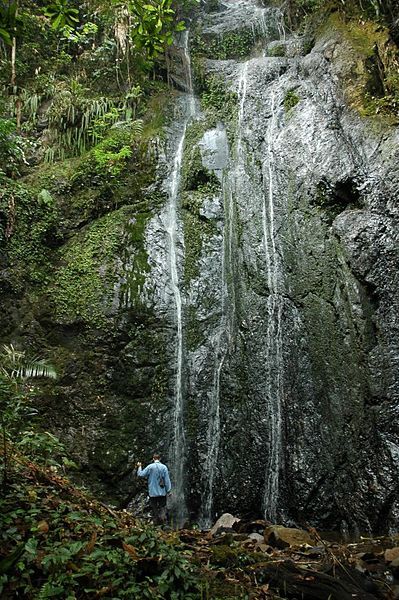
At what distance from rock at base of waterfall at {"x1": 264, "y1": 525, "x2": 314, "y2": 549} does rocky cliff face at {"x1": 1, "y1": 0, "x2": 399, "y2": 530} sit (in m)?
1.27

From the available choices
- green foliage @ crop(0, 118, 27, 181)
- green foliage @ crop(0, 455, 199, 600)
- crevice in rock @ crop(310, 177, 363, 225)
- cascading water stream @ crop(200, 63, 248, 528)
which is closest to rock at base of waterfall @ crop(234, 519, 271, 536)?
cascading water stream @ crop(200, 63, 248, 528)

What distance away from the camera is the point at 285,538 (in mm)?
5020

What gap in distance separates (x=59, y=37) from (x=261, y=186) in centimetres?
800

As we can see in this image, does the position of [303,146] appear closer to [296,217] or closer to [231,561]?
[296,217]

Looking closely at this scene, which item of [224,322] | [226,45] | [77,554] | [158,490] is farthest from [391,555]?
[226,45]

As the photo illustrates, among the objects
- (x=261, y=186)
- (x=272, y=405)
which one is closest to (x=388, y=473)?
(x=272, y=405)

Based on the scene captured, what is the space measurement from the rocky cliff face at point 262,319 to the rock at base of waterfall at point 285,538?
1272 mm

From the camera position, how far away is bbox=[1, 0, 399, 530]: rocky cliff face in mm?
6551

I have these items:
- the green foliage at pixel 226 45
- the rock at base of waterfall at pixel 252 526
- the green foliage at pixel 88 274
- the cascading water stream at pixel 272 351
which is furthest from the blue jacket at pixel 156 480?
the green foliage at pixel 226 45

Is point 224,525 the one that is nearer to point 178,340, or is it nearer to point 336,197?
point 178,340

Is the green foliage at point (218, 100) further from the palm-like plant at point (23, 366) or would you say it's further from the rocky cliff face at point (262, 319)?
the palm-like plant at point (23, 366)

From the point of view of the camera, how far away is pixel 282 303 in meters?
7.71

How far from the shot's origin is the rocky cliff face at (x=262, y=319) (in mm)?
6551

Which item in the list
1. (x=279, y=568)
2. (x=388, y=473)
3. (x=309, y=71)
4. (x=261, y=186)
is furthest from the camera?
(x=309, y=71)
